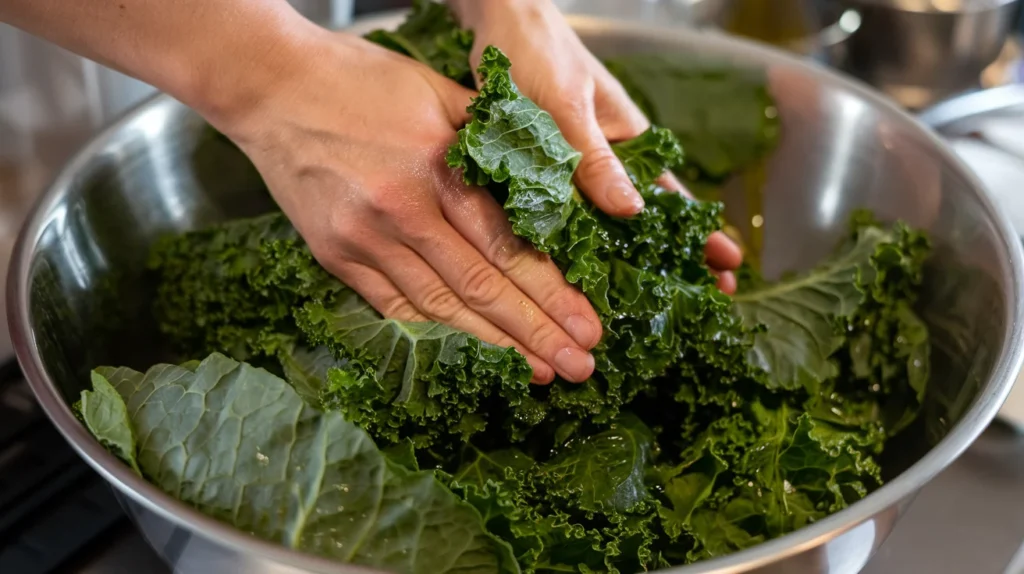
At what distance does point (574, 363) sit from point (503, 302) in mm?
134

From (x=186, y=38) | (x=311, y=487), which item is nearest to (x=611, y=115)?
(x=186, y=38)

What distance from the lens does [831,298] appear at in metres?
1.64

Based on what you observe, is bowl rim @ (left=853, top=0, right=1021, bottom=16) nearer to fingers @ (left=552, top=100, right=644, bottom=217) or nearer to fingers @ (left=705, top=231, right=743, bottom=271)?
fingers @ (left=705, top=231, right=743, bottom=271)

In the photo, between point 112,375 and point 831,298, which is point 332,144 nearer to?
point 112,375

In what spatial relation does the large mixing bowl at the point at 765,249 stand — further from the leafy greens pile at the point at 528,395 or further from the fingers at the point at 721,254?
the fingers at the point at 721,254

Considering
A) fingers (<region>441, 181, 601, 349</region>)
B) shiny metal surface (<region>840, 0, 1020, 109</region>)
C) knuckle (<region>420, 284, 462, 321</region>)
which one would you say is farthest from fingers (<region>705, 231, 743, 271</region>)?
shiny metal surface (<region>840, 0, 1020, 109</region>)

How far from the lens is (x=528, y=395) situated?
1.35 meters

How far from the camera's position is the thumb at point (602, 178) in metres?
1.38

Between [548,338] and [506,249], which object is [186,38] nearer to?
[506,249]

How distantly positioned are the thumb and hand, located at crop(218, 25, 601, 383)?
142 mm

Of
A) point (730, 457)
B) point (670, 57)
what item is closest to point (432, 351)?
point (730, 457)

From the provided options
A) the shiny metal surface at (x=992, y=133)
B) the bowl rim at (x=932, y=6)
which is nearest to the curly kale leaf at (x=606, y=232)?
the shiny metal surface at (x=992, y=133)

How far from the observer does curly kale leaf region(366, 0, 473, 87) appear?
1.63 meters

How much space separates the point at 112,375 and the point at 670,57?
135 centimetres
